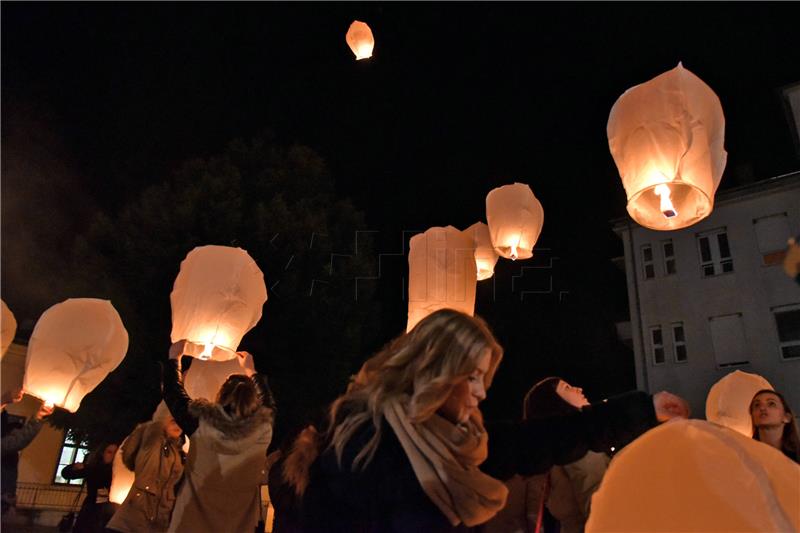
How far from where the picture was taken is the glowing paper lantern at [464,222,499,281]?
7.16 m

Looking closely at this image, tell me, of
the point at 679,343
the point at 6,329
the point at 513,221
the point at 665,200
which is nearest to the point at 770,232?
the point at 679,343

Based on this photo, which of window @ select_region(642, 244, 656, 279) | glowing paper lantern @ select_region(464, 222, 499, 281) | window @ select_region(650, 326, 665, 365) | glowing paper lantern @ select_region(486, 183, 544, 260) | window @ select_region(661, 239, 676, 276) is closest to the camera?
glowing paper lantern @ select_region(486, 183, 544, 260)

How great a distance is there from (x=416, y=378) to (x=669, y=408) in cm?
81

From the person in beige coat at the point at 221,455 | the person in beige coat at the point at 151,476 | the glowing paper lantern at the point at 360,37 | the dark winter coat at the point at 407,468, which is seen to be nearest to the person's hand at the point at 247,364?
the person in beige coat at the point at 221,455

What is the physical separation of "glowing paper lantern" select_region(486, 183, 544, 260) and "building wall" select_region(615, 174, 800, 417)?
11976mm

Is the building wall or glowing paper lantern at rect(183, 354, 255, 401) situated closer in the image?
glowing paper lantern at rect(183, 354, 255, 401)

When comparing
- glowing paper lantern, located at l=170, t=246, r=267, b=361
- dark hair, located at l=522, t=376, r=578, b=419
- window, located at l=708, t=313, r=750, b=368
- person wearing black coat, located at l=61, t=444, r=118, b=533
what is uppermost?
window, located at l=708, t=313, r=750, b=368

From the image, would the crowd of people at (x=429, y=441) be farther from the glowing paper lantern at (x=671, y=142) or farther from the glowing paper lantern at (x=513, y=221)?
the glowing paper lantern at (x=513, y=221)

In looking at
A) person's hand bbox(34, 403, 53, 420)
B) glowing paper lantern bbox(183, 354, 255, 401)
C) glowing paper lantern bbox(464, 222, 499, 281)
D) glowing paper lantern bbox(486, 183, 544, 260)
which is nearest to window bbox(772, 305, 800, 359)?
glowing paper lantern bbox(464, 222, 499, 281)

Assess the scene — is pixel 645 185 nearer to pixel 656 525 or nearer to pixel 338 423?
pixel 656 525

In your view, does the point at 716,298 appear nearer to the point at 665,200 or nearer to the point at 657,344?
the point at 657,344

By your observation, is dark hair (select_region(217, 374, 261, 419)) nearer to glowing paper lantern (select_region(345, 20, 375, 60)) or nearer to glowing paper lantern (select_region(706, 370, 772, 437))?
glowing paper lantern (select_region(706, 370, 772, 437))

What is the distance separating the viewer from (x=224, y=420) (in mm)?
3383

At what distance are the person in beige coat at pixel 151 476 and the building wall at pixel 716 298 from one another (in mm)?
15315
